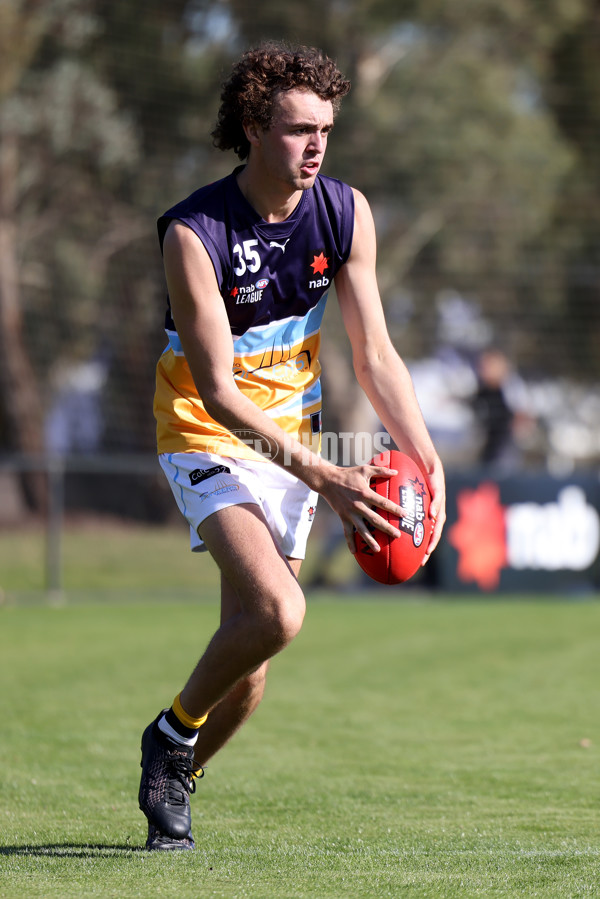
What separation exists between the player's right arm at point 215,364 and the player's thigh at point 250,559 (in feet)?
0.70

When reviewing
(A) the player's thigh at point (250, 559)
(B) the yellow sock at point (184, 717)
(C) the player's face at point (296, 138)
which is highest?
(C) the player's face at point (296, 138)

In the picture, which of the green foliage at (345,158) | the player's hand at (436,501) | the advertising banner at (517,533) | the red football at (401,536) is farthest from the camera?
the green foliage at (345,158)

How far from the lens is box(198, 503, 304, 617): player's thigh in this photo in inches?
138

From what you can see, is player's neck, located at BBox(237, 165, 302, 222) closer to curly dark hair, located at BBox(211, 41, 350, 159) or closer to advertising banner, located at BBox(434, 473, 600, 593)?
curly dark hair, located at BBox(211, 41, 350, 159)

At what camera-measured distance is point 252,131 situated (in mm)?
3717

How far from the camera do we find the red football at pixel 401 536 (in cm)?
354

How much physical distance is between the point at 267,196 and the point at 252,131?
20cm

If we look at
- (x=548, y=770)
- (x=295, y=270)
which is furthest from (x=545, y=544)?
(x=295, y=270)

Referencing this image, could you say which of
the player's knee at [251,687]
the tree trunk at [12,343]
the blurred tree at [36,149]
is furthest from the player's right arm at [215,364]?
the blurred tree at [36,149]

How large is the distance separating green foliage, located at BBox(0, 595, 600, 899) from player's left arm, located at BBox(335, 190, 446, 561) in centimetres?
116

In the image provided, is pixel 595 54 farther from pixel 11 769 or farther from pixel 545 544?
pixel 11 769

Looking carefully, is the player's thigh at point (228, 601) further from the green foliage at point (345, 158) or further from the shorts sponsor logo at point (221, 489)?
the green foliage at point (345, 158)

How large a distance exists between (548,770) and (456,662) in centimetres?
362

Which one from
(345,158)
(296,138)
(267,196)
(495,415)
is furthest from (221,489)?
(345,158)
